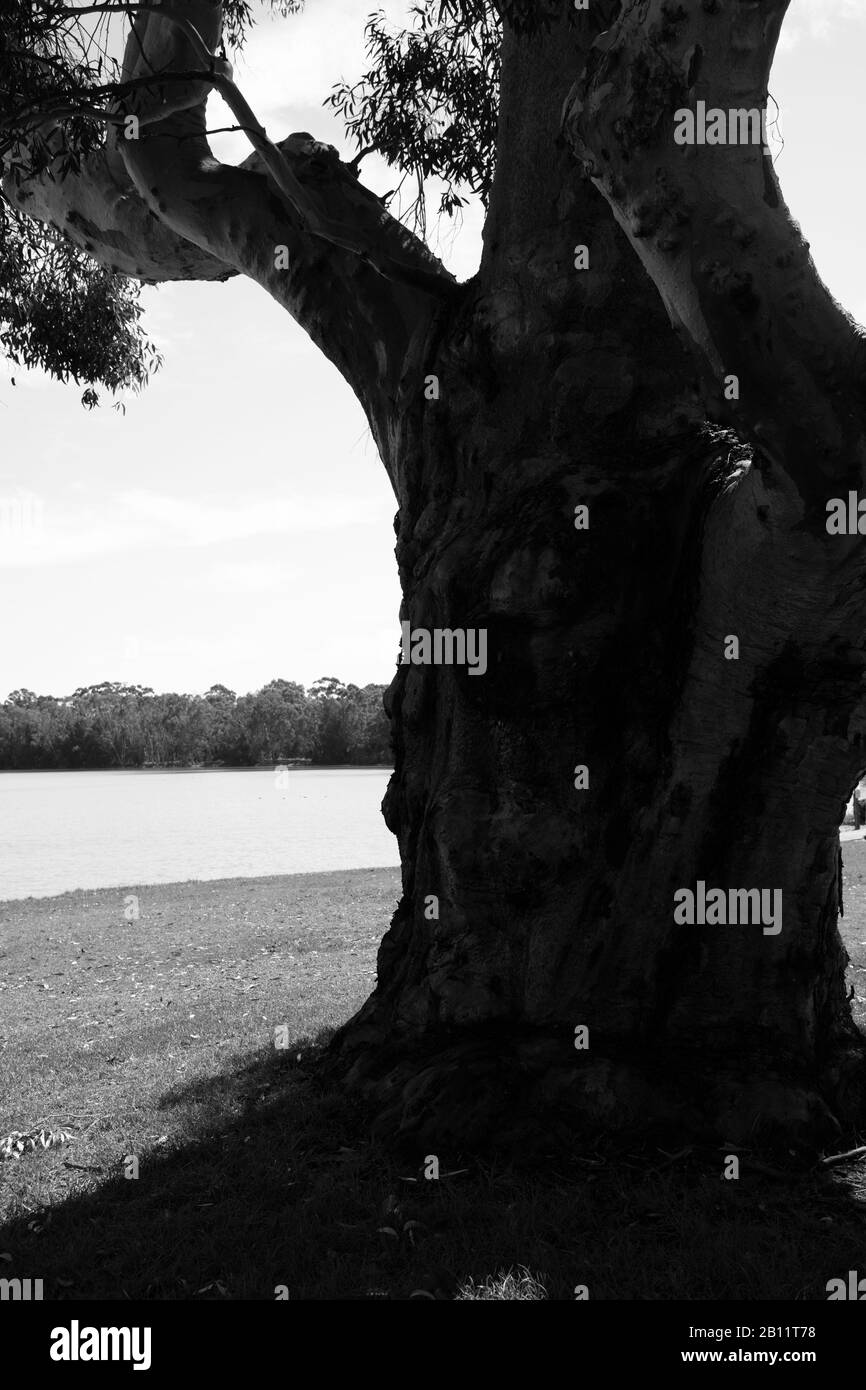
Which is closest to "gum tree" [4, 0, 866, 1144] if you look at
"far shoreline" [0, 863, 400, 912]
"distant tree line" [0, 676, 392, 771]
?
"far shoreline" [0, 863, 400, 912]

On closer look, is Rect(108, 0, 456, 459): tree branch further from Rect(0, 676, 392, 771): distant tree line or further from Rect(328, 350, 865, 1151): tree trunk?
Rect(0, 676, 392, 771): distant tree line

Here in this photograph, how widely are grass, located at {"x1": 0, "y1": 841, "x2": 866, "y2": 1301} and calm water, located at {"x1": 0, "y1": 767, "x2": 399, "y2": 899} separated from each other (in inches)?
477

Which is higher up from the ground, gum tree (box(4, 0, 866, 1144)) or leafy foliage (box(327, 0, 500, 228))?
leafy foliage (box(327, 0, 500, 228))

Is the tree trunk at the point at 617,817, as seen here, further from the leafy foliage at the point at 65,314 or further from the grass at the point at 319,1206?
the leafy foliage at the point at 65,314

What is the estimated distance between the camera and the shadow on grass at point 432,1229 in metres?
3.46

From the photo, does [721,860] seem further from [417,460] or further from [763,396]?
[417,460]

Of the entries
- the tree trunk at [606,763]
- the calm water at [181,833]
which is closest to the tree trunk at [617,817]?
the tree trunk at [606,763]

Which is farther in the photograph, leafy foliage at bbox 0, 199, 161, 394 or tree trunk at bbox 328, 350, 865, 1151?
leafy foliage at bbox 0, 199, 161, 394

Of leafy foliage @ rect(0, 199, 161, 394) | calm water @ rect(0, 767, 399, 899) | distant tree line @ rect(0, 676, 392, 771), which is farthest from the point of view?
distant tree line @ rect(0, 676, 392, 771)

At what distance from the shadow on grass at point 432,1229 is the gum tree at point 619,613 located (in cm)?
27

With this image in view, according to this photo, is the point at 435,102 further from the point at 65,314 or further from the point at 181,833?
the point at 181,833

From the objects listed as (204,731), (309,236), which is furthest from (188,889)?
(204,731)

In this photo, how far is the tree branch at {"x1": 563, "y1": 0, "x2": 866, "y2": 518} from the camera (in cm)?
344
